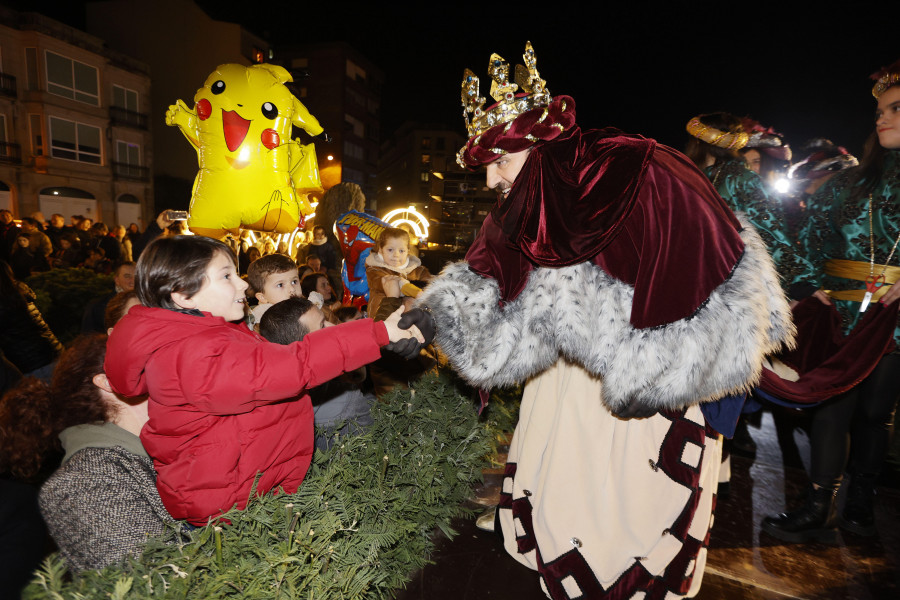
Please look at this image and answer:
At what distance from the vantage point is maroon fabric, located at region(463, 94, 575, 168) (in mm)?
1994

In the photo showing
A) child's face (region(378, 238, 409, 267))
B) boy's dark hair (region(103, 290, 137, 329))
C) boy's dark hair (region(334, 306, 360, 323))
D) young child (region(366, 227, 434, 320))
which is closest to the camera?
boy's dark hair (region(103, 290, 137, 329))

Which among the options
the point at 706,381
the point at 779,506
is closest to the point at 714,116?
the point at 706,381

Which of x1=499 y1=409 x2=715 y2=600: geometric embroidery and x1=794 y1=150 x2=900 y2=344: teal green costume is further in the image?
x1=794 y1=150 x2=900 y2=344: teal green costume

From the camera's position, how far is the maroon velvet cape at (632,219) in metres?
1.78

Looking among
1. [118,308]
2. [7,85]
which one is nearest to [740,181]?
[118,308]

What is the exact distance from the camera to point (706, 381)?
1.74 m

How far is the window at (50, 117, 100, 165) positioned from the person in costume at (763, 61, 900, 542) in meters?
28.5

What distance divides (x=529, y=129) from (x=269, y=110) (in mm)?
2825

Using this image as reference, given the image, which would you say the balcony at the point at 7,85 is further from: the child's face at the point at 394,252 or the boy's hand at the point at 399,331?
the boy's hand at the point at 399,331

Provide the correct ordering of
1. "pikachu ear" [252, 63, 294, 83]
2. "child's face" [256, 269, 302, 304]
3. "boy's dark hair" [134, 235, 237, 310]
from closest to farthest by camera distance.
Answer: "boy's dark hair" [134, 235, 237, 310], "child's face" [256, 269, 302, 304], "pikachu ear" [252, 63, 294, 83]

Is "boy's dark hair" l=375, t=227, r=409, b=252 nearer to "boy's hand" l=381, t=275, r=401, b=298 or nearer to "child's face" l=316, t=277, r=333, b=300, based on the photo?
"boy's hand" l=381, t=275, r=401, b=298

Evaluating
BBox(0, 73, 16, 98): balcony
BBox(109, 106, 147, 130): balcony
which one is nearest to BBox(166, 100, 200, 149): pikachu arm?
BBox(0, 73, 16, 98): balcony

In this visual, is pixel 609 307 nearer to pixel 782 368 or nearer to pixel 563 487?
pixel 563 487

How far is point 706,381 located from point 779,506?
2194 millimetres
